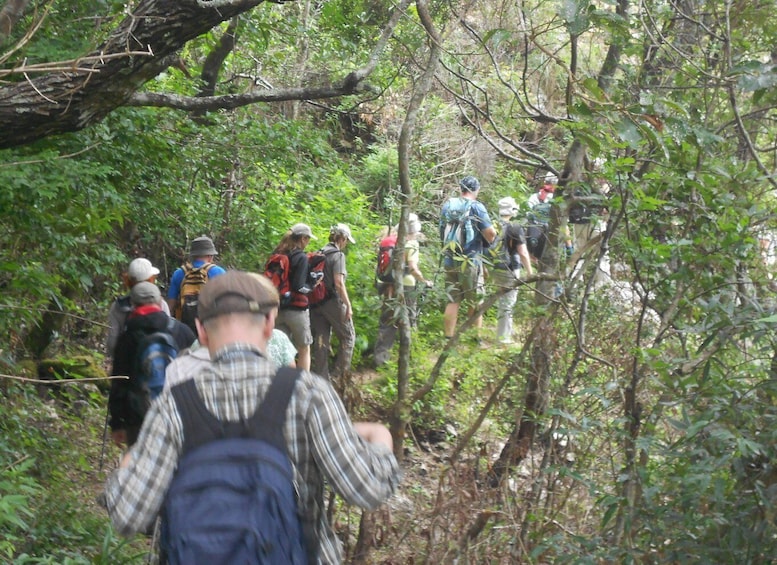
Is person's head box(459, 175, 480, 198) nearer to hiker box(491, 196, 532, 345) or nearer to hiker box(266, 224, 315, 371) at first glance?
hiker box(491, 196, 532, 345)

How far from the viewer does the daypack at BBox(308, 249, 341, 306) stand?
930cm

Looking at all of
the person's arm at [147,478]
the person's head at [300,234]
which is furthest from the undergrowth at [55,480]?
the person's head at [300,234]

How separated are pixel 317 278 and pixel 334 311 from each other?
480 millimetres

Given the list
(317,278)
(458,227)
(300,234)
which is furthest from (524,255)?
(300,234)

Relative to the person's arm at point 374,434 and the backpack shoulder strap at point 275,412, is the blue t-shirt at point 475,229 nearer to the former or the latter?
the person's arm at point 374,434

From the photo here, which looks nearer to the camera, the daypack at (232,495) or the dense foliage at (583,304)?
the daypack at (232,495)

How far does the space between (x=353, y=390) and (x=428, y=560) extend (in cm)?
120

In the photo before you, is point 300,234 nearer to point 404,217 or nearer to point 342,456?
point 404,217

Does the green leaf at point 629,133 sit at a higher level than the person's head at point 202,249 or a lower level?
lower

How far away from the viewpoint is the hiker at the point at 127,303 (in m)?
6.70

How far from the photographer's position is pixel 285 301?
9.13m

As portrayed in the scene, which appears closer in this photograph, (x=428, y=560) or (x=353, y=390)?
(x=428, y=560)

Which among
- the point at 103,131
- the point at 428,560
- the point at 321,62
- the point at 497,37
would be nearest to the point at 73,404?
the point at 103,131

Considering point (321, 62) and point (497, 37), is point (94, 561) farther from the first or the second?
point (321, 62)
